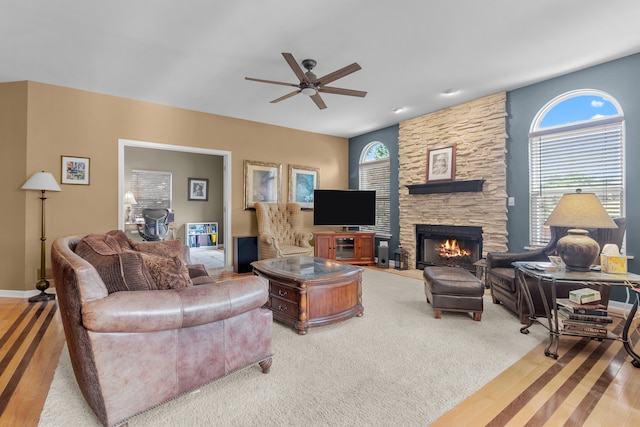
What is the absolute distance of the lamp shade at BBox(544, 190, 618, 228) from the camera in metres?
2.32

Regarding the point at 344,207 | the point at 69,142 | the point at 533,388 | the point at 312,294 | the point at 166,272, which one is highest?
the point at 69,142

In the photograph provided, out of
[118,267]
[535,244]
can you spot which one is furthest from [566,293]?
[118,267]

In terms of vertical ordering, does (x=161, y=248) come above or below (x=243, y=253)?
above

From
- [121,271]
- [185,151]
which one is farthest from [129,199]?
[121,271]

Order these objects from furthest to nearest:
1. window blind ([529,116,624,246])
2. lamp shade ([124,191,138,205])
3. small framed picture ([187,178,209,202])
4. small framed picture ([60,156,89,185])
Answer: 1. small framed picture ([187,178,209,202])
2. lamp shade ([124,191,138,205])
3. small framed picture ([60,156,89,185])
4. window blind ([529,116,624,246])

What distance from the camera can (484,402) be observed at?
1735mm

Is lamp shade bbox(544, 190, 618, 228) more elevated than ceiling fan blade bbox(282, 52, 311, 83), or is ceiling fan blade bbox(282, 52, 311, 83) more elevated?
ceiling fan blade bbox(282, 52, 311, 83)

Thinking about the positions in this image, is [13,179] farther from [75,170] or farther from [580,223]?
[580,223]

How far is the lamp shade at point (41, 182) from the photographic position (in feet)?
11.9

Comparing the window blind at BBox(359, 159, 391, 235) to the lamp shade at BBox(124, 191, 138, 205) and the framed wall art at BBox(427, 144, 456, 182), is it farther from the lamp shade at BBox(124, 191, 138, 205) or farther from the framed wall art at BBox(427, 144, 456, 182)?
the lamp shade at BBox(124, 191, 138, 205)

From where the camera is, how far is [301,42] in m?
2.99

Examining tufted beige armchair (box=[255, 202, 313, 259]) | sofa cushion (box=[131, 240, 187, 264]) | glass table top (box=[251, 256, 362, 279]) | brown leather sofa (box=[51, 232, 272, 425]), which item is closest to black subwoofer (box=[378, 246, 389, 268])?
tufted beige armchair (box=[255, 202, 313, 259])

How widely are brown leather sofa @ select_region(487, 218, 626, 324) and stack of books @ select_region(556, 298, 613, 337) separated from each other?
38cm

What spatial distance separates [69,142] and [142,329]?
155 inches
